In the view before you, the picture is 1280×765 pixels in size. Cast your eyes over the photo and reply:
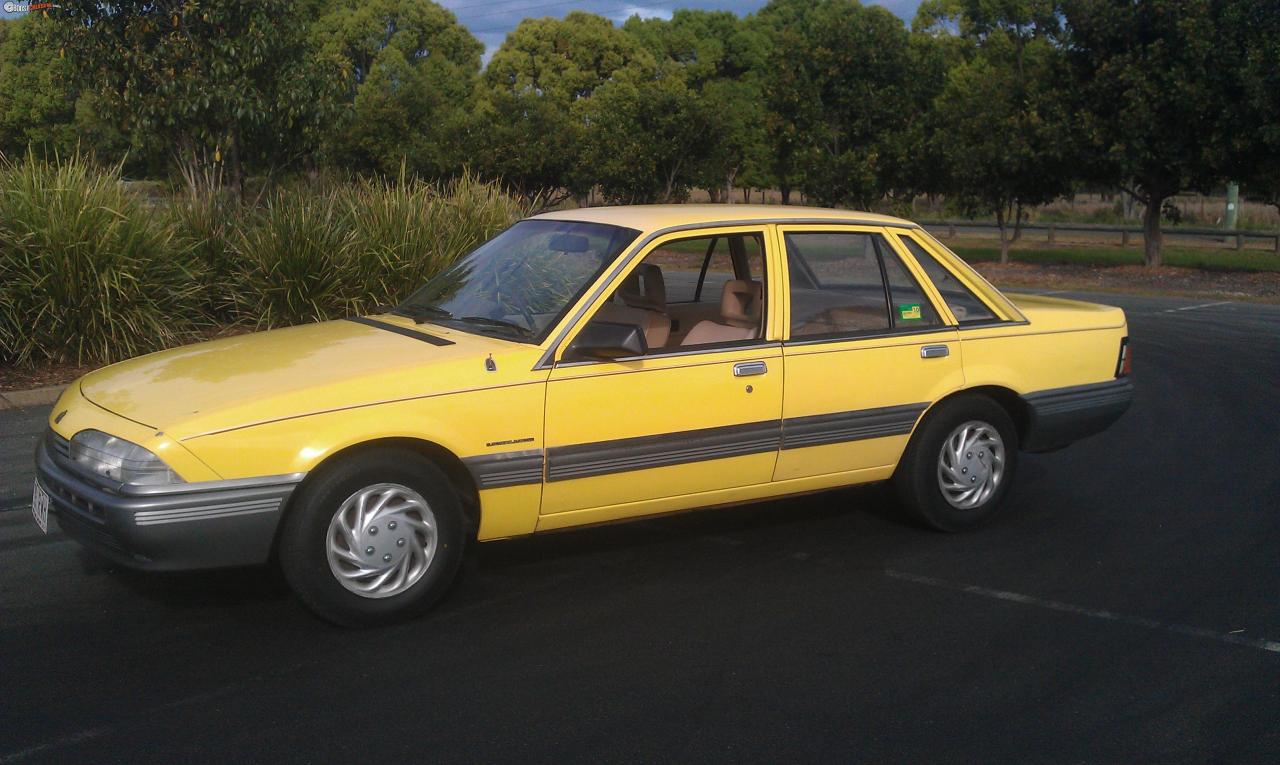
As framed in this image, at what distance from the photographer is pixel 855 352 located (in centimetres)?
591

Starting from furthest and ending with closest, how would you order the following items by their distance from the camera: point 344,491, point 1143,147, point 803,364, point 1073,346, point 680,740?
point 1143,147 < point 1073,346 < point 803,364 < point 344,491 < point 680,740

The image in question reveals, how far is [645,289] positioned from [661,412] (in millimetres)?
886

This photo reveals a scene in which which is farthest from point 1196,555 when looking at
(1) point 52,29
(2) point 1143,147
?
(2) point 1143,147

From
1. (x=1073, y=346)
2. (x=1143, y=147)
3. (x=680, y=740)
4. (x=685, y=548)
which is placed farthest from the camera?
(x=1143, y=147)

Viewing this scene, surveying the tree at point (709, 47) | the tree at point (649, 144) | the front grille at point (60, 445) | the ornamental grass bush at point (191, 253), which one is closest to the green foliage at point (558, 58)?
the tree at point (709, 47)

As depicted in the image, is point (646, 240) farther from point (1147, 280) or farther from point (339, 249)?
point (1147, 280)

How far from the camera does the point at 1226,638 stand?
4.91 metres

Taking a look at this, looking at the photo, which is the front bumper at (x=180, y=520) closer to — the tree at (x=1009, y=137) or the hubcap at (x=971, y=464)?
the hubcap at (x=971, y=464)

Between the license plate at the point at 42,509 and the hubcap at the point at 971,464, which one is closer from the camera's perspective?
the license plate at the point at 42,509

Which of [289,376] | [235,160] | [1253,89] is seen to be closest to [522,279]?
[289,376]

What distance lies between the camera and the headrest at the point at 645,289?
584cm

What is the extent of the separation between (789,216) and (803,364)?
82 cm

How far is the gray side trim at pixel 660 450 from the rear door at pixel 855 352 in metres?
0.16

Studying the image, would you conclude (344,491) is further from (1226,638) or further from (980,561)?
(1226,638)
